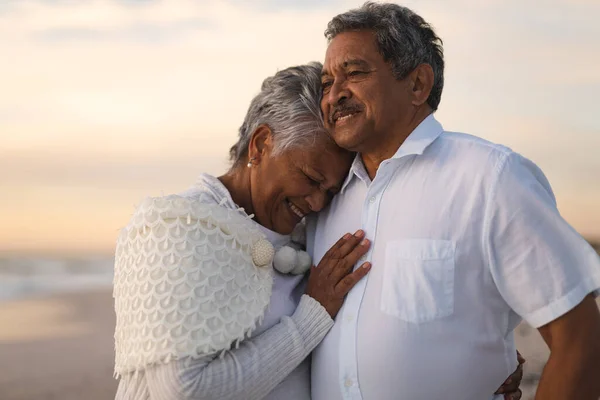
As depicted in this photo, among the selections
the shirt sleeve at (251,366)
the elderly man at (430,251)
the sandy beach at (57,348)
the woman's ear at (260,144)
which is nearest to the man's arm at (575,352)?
the elderly man at (430,251)

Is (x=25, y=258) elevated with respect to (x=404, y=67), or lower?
lower

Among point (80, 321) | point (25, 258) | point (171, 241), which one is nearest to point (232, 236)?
point (171, 241)

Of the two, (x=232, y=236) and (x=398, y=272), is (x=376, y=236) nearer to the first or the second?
(x=398, y=272)

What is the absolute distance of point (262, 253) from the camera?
104 inches

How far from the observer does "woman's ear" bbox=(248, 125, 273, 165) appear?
2779 millimetres

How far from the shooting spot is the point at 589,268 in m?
2.29

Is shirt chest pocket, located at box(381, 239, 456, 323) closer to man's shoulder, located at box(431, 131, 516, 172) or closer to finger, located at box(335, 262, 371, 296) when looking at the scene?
finger, located at box(335, 262, 371, 296)

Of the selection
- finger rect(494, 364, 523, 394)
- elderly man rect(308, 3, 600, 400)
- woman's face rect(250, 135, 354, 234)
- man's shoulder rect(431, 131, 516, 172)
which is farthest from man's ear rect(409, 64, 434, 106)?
finger rect(494, 364, 523, 394)

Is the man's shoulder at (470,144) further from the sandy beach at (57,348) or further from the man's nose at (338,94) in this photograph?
the sandy beach at (57,348)

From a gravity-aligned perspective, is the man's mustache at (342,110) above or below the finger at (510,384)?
above

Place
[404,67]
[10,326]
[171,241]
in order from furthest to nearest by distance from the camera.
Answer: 1. [10,326]
2. [404,67]
3. [171,241]

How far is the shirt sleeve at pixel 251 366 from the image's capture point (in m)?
2.35

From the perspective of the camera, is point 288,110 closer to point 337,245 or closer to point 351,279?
point 337,245

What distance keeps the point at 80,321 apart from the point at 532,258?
25.9 feet
